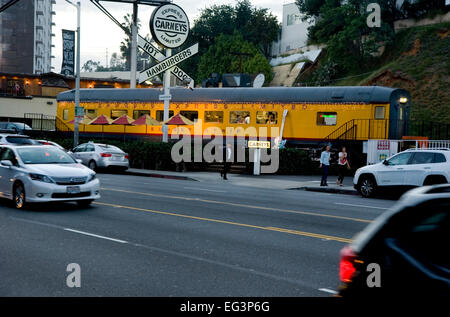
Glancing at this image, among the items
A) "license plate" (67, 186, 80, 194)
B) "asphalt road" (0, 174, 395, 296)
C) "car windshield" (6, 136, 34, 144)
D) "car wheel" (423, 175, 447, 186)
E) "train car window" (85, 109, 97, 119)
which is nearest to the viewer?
"asphalt road" (0, 174, 395, 296)

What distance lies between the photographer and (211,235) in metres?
10.4

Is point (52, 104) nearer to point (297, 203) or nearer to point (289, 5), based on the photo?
point (289, 5)

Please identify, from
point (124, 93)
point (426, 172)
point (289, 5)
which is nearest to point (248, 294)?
point (426, 172)

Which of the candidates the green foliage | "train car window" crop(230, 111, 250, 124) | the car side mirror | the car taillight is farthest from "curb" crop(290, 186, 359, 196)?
the green foliage

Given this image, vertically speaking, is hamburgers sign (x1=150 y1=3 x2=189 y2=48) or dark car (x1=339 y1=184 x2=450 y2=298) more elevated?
hamburgers sign (x1=150 y1=3 x2=189 y2=48)

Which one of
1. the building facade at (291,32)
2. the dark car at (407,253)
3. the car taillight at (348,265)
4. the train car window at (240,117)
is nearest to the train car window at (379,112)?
the train car window at (240,117)

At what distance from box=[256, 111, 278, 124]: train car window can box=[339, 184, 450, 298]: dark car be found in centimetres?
2788

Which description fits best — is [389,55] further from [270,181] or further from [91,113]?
[270,181]

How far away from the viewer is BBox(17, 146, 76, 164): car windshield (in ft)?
46.8

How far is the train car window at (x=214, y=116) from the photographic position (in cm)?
3344

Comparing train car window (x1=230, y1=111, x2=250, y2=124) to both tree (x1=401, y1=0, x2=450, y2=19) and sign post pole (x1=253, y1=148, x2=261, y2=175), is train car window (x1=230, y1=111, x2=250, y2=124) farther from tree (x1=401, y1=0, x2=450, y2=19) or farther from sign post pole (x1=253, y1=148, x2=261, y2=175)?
tree (x1=401, y1=0, x2=450, y2=19)

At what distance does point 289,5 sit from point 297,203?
72.3 m

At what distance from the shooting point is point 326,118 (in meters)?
30.5

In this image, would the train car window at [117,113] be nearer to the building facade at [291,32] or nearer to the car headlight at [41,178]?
the car headlight at [41,178]
